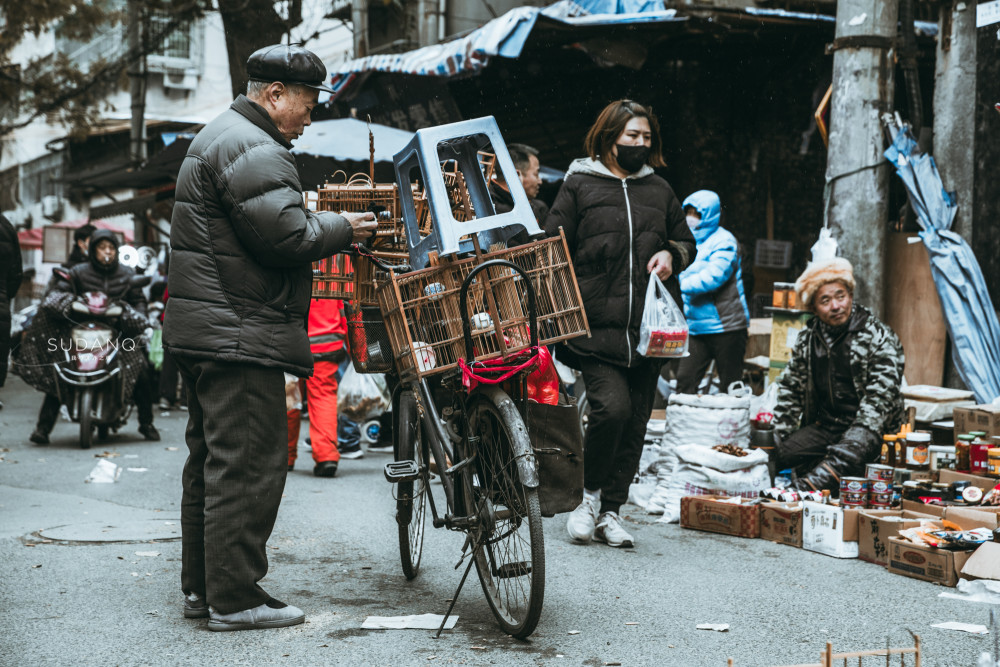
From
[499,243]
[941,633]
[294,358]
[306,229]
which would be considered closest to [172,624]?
[294,358]

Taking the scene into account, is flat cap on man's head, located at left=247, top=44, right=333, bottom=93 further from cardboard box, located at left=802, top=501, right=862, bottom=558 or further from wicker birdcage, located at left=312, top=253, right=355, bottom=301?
cardboard box, located at left=802, top=501, right=862, bottom=558

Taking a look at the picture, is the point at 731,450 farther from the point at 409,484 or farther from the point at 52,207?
the point at 52,207

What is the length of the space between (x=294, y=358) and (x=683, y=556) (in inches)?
96.3

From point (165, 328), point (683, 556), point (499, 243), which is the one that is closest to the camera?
point (165, 328)

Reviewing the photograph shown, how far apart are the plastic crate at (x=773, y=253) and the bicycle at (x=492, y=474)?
837 centimetres

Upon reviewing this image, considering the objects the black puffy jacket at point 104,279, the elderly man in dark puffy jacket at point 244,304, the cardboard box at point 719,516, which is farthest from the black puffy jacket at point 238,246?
the black puffy jacket at point 104,279

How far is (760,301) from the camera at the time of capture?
40.3 ft

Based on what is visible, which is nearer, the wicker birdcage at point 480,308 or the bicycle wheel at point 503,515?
the bicycle wheel at point 503,515

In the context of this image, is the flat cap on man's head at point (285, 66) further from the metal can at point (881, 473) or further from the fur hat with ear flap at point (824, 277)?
the metal can at point (881, 473)

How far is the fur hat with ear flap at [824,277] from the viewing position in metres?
6.39

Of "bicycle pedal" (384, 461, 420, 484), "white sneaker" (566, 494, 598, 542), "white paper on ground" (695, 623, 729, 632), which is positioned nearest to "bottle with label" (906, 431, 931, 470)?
"white sneaker" (566, 494, 598, 542)

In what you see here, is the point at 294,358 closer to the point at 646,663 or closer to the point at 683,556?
the point at 646,663

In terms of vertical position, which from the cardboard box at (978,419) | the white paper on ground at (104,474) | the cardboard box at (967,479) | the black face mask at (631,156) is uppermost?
the black face mask at (631,156)

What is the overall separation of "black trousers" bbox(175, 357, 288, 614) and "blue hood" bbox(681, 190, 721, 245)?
527 centimetres
